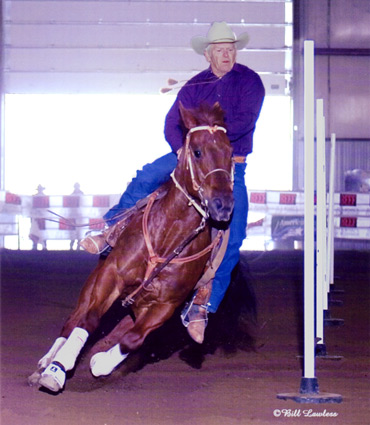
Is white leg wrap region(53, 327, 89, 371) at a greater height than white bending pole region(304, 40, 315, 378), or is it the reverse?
white bending pole region(304, 40, 315, 378)

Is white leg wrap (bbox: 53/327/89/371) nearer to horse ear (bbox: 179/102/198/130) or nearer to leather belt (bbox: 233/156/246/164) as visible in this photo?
horse ear (bbox: 179/102/198/130)

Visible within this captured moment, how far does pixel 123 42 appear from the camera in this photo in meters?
21.9

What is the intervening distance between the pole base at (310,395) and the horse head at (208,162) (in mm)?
1128

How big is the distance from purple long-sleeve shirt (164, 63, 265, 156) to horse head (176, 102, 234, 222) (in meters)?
0.48

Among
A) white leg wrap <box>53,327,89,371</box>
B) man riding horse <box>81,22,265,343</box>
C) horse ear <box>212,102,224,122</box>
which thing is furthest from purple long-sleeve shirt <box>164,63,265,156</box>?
white leg wrap <box>53,327,89,371</box>

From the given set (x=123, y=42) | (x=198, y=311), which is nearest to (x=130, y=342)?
(x=198, y=311)

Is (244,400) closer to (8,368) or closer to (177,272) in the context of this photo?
(177,272)

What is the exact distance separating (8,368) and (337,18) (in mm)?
18154

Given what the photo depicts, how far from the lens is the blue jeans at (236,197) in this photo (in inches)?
206

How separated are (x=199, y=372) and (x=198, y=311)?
461mm

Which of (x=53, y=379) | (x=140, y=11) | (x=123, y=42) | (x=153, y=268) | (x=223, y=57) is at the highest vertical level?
(x=140, y=11)

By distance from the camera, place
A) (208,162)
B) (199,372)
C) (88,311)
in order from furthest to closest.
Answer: (199,372) → (88,311) → (208,162)

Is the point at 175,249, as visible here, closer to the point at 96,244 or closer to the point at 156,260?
the point at 156,260

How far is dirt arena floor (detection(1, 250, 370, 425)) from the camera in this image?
413cm
